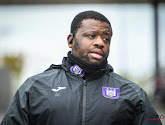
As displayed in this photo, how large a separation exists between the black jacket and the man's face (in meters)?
0.16

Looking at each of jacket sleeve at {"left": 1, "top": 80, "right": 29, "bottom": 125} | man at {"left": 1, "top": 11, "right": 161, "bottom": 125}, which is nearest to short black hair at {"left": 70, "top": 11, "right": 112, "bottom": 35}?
man at {"left": 1, "top": 11, "right": 161, "bottom": 125}

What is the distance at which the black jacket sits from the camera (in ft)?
6.41

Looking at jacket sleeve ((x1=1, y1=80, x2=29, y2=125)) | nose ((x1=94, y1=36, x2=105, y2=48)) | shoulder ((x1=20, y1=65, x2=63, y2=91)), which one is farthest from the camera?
nose ((x1=94, y1=36, x2=105, y2=48))

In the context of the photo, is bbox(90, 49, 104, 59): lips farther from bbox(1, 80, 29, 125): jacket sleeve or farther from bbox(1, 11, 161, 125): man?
bbox(1, 80, 29, 125): jacket sleeve

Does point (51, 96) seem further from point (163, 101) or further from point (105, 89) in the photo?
point (163, 101)

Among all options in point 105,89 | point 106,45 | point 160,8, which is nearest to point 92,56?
point 106,45

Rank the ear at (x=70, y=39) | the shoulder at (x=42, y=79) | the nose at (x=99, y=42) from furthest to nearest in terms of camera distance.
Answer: the ear at (x=70, y=39) < the nose at (x=99, y=42) < the shoulder at (x=42, y=79)

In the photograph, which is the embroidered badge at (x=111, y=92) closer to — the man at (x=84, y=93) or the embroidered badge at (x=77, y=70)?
the man at (x=84, y=93)

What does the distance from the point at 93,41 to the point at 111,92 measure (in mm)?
481

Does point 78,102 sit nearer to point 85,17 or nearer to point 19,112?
point 19,112

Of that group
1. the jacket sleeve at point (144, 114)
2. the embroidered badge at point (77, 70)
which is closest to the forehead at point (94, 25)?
the embroidered badge at point (77, 70)

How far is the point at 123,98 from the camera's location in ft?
6.80

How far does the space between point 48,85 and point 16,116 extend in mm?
359

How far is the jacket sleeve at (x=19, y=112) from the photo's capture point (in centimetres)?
194
